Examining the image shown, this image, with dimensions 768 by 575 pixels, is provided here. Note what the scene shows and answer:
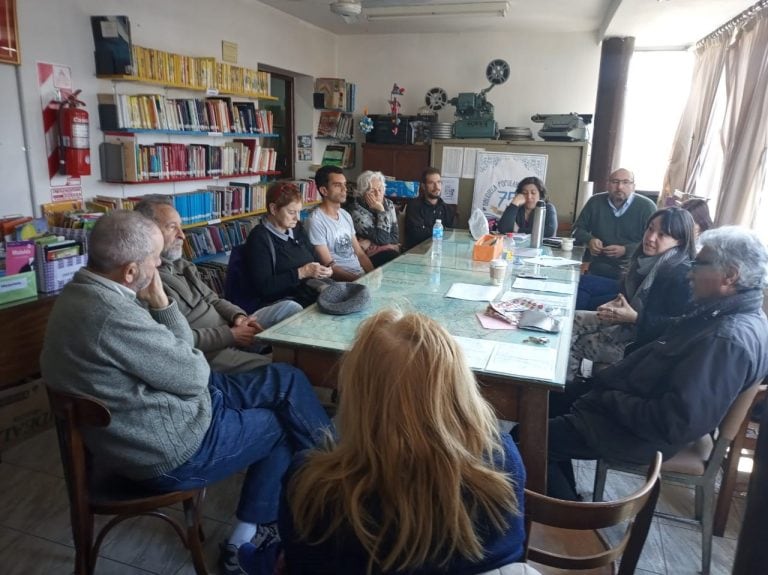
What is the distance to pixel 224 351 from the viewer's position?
91.0 inches

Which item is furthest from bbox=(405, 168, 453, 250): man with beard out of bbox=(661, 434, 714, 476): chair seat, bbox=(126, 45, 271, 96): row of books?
bbox=(661, 434, 714, 476): chair seat

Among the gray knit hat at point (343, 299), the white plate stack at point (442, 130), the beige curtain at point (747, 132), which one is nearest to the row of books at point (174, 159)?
the white plate stack at point (442, 130)

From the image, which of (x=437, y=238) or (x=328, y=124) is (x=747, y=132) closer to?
(x=437, y=238)

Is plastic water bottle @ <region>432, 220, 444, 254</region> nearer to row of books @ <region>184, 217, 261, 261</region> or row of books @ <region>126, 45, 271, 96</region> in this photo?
row of books @ <region>184, 217, 261, 261</region>

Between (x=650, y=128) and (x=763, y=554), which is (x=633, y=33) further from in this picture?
(x=763, y=554)

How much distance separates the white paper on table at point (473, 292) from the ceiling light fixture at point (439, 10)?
313 cm

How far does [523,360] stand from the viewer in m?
1.75

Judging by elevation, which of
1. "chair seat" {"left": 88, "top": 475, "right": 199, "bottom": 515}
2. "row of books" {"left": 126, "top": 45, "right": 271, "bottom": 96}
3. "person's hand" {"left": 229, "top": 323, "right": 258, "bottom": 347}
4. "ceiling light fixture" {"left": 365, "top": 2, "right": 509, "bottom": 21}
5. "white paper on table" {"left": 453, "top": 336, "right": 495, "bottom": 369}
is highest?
"ceiling light fixture" {"left": 365, "top": 2, "right": 509, "bottom": 21}

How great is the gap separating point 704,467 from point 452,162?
4.47 metres

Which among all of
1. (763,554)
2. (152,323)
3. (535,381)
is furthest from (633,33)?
(763,554)

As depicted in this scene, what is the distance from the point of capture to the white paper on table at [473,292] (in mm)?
2455

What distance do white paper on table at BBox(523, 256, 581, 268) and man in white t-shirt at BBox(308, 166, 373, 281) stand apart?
1117 mm

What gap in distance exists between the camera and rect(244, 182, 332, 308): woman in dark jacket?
2756 millimetres

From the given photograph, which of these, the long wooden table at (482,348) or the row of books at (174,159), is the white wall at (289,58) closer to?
the row of books at (174,159)
